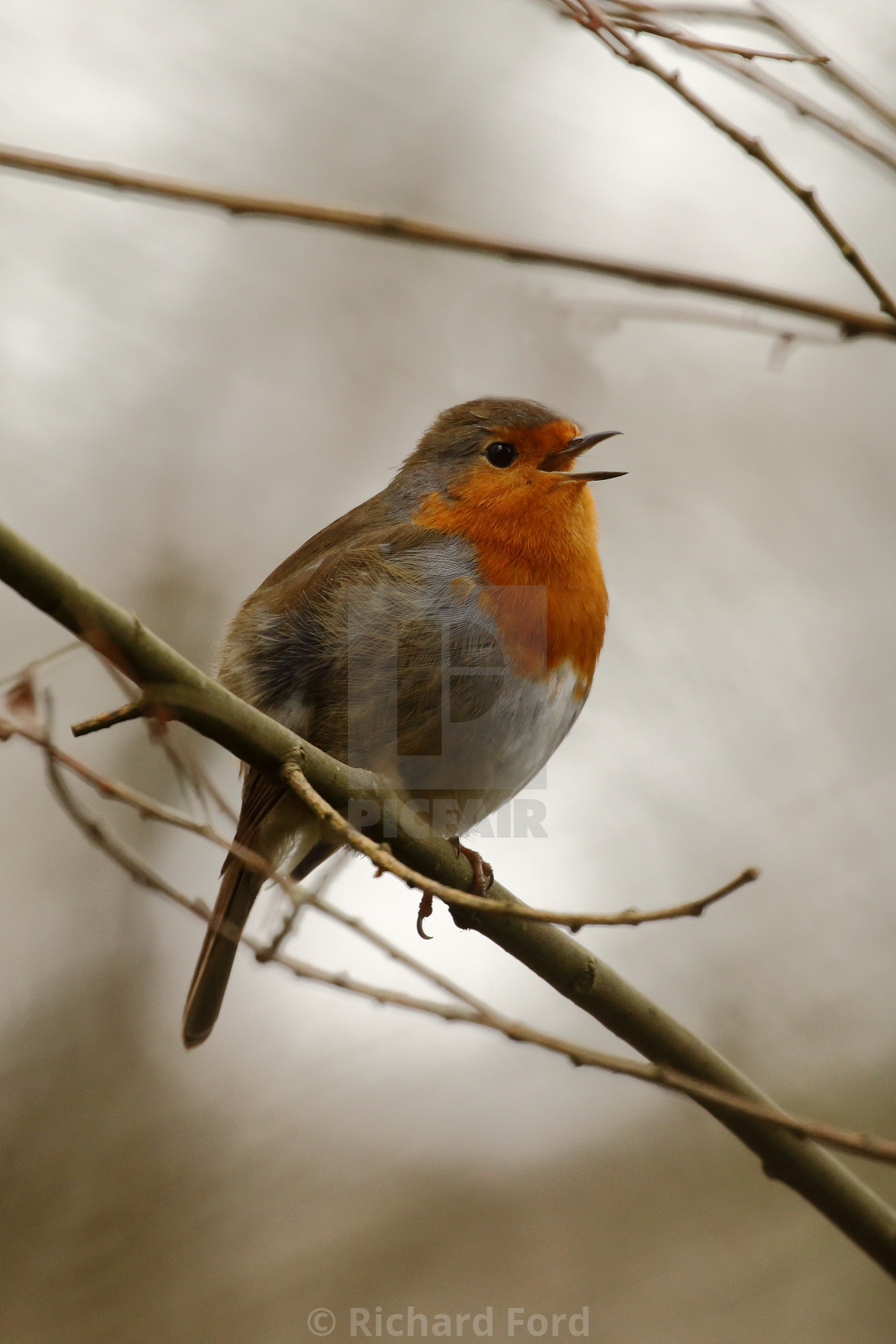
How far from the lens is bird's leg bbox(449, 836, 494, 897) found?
2350 mm

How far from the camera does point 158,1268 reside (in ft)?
10.7

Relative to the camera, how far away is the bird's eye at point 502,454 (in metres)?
3.04

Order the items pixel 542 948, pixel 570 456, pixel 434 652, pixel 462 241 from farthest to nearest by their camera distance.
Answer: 1. pixel 570 456
2. pixel 434 652
3. pixel 542 948
4. pixel 462 241

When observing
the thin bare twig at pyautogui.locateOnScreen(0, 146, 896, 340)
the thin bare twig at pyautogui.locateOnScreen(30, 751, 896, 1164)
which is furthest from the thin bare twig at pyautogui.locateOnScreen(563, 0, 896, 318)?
the thin bare twig at pyautogui.locateOnScreen(30, 751, 896, 1164)

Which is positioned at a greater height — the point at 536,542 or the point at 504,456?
the point at 504,456

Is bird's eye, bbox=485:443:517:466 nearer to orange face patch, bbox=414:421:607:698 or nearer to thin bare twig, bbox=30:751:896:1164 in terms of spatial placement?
orange face patch, bbox=414:421:607:698

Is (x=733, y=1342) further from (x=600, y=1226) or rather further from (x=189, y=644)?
(x=189, y=644)

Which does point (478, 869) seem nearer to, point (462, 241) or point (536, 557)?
point (536, 557)

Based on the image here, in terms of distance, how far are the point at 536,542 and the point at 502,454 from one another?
333 millimetres

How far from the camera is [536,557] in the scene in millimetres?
2816

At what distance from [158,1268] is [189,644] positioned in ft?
6.35

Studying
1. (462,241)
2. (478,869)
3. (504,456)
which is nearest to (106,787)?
(462,241)

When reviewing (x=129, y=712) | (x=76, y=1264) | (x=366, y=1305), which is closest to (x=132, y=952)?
(x=76, y=1264)

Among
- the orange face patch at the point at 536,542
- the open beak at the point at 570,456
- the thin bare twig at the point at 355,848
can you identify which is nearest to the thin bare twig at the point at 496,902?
the thin bare twig at the point at 355,848
